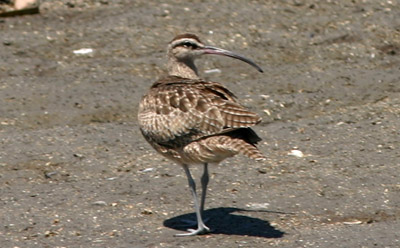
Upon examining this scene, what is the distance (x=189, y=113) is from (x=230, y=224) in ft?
3.18

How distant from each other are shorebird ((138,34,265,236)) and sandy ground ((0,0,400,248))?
61 cm

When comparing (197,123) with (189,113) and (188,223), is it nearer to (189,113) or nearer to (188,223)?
(189,113)

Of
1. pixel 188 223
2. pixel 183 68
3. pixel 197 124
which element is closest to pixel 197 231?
pixel 188 223

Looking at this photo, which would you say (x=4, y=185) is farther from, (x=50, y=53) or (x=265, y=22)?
(x=265, y=22)

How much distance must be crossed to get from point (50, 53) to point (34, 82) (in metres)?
0.91

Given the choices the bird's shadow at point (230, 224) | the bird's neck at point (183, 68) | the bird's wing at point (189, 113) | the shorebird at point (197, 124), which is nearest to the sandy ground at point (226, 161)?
the bird's shadow at point (230, 224)

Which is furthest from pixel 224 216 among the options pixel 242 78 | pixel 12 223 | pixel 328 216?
pixel 242 78

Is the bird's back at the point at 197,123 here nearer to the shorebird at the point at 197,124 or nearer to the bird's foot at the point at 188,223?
the shorebird at the point at 197,124

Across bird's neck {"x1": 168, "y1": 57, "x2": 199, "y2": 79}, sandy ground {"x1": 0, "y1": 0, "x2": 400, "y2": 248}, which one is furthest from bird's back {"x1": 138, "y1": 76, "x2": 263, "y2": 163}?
sandy ground {"x1": 0, "y1": 0, "x2": 400, "y2": 248}

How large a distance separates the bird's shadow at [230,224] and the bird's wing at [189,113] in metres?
0.69

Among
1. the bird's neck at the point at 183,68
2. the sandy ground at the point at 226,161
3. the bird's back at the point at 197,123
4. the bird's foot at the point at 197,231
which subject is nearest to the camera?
the bird's back at the point at 197,123

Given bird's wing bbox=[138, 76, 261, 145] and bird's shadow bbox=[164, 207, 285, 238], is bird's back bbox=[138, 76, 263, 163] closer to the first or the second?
bird's wing bbox=[138, 76, 261, 145]

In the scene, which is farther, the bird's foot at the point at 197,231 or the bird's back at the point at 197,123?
the bird's foot at the point at 197,231

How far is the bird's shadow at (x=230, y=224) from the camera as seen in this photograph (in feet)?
25.0
